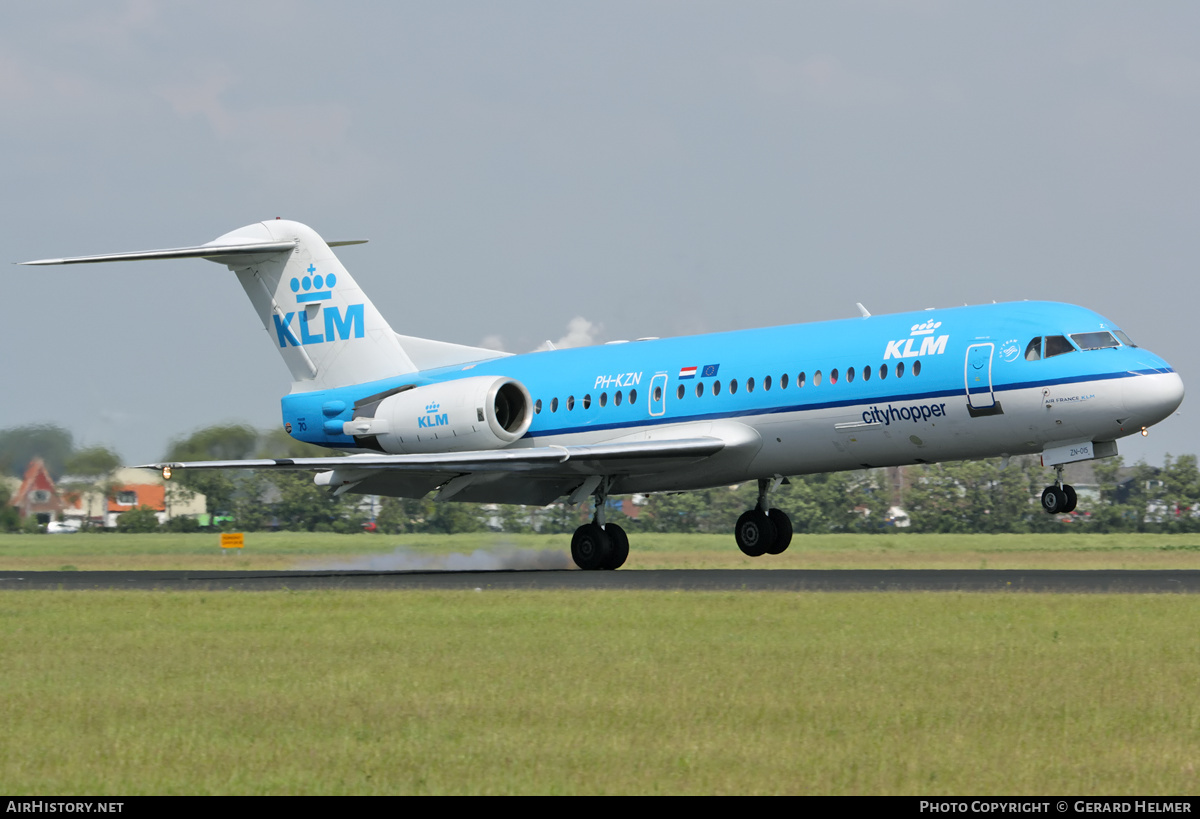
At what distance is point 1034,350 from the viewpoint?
24.8m

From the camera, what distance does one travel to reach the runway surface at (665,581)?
2222 centimetres

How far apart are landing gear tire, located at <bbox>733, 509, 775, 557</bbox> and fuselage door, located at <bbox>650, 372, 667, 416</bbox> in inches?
126

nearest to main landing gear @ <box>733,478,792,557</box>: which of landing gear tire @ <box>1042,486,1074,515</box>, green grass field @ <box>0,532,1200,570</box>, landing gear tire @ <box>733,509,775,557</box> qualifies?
landing gear tire @ <box>733,509,775,557</box>

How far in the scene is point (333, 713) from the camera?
38.0ft

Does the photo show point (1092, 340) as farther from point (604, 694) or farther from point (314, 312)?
point (314, 312)

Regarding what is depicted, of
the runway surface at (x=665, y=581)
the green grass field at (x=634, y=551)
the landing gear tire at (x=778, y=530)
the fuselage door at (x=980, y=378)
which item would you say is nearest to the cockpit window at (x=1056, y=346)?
the fuselage door at (x=980, y=378)

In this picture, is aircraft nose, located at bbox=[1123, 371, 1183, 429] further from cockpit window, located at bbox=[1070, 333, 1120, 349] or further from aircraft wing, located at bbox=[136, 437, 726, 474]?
aircraft wing, located at bbox=[136, 437, 726, 474]

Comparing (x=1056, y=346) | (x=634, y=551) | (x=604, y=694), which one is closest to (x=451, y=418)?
(x=634, y=551)

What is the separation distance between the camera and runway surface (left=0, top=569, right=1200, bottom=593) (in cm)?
2222

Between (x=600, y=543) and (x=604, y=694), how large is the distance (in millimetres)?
17213

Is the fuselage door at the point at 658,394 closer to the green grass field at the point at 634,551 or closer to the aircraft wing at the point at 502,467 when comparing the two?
the aircraft wing at the point at 502,467
